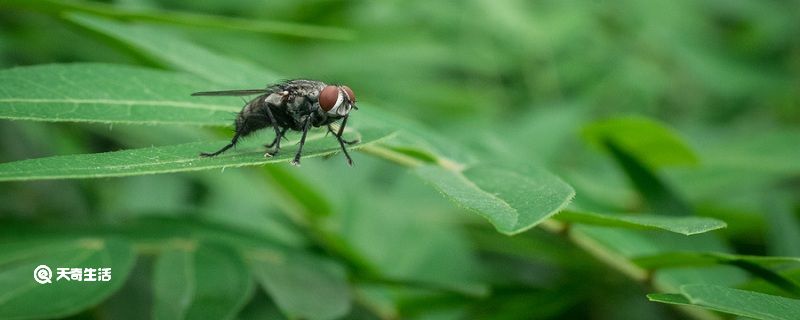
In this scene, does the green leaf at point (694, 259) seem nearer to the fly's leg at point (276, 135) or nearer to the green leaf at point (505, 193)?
the green leaf at point (505, 193)

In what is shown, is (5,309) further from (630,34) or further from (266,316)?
(630,34)

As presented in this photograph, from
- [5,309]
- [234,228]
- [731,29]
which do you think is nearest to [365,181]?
[234,228]

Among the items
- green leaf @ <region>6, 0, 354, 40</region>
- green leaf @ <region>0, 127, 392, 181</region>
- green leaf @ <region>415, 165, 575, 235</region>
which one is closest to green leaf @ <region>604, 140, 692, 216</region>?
green leaf @ <region>415, 165, 575, 235</region>

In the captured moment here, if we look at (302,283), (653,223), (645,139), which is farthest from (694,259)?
(302,283)

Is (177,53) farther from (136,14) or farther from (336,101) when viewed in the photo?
(336,101)

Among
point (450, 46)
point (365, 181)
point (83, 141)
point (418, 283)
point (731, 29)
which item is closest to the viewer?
point (418, 283)

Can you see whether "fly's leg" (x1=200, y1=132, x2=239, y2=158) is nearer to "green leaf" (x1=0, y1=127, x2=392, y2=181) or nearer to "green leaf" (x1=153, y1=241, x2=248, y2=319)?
"green leaf" (x1=0, y1=127, x2=392, y2=181)

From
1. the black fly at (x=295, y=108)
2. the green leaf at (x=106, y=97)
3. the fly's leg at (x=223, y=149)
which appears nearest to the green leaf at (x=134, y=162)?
the fly's leg at (x=223, y=149)

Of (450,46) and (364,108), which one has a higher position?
(450,46)
